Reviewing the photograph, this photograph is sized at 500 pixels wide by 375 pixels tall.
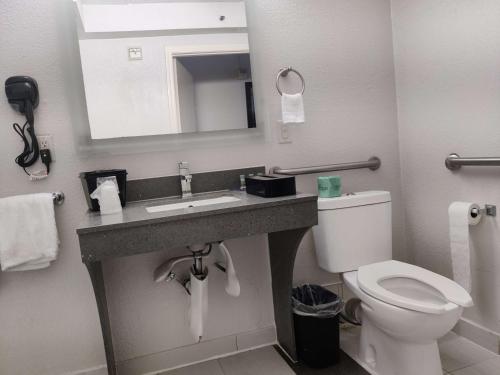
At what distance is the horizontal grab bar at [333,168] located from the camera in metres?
1.80

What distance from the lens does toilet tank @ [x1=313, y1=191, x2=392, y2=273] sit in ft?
5.44

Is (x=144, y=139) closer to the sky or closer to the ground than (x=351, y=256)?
closer to the sky

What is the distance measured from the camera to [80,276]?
1587 millimetres

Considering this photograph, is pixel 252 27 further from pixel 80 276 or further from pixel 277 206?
pixel 80 276

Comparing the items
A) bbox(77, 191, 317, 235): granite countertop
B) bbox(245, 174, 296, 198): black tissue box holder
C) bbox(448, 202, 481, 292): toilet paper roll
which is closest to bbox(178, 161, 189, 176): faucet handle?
bbox(77, 191, 317, 235): granite countertop

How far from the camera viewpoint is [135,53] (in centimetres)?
160

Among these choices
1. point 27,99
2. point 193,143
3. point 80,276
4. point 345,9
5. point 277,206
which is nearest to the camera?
point 277,206

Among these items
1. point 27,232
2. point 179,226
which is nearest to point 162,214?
point 179,226

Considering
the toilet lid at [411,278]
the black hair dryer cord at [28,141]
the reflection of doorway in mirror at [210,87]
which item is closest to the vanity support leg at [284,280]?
the toilet lid at [411,278]

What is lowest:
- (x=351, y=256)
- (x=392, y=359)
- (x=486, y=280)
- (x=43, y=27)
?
(x=392, y=359)

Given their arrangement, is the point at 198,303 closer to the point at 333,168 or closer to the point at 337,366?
the point at 337,366

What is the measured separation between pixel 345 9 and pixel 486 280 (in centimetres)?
150

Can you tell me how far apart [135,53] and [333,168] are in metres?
1.12

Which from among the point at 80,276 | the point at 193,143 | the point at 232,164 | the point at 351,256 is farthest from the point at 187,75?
the point at 351,256
